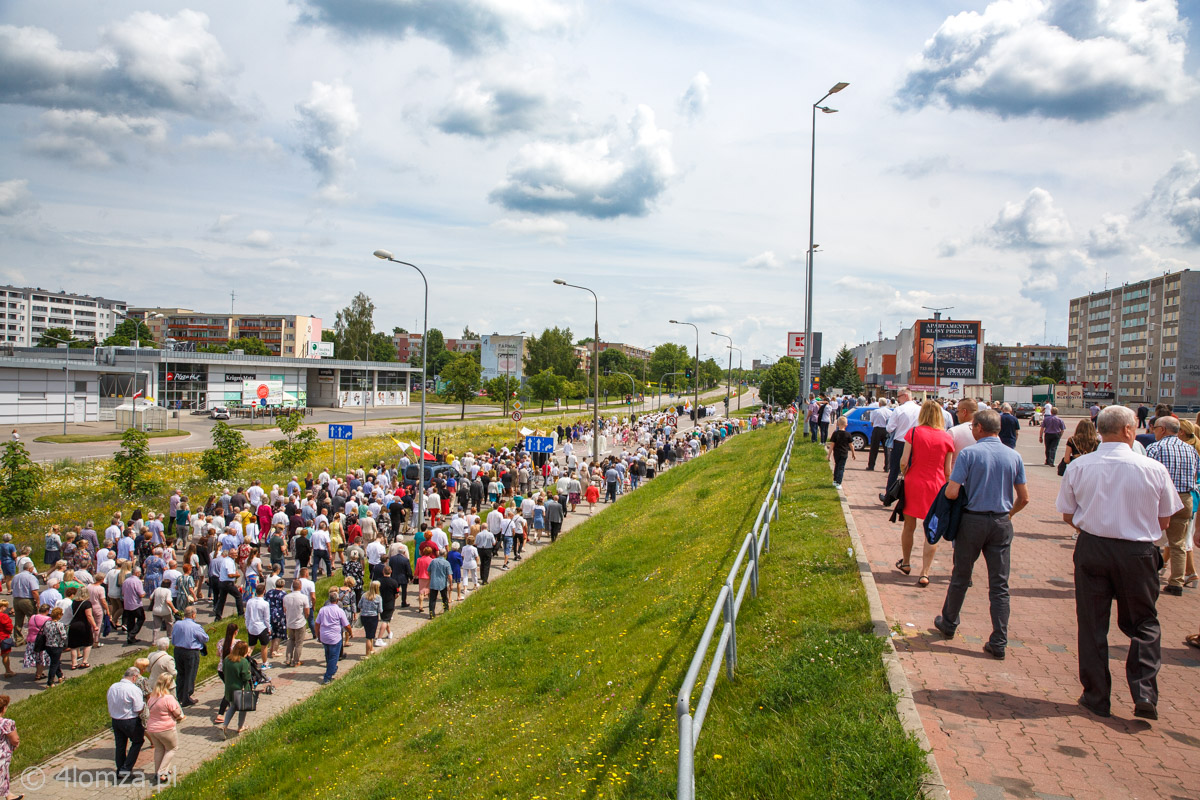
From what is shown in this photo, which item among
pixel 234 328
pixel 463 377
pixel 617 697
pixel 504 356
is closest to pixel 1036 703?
pixel 617 697

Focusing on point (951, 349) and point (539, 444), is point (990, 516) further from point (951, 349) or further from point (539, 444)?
point (951, 349)

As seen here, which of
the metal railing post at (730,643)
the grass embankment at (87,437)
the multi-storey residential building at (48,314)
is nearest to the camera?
the metal railing post at (730,643)

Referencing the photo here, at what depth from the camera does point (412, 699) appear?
29.6 ft

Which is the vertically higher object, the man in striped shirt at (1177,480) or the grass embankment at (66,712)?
the man in striped shirt at (1177,480)

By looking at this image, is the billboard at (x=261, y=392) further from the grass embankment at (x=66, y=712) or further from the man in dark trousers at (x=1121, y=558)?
the man in dark trousers at (x=1121, y=558)

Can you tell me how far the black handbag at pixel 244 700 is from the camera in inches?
362

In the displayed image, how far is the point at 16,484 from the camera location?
2070cm

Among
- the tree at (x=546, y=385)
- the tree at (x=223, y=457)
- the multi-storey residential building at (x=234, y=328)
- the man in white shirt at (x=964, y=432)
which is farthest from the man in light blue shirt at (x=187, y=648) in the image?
the multi-storey residential building at (x=234, y=328)

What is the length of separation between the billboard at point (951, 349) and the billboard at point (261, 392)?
6597 cm

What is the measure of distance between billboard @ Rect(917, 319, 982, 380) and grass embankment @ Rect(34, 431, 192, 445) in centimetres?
6910

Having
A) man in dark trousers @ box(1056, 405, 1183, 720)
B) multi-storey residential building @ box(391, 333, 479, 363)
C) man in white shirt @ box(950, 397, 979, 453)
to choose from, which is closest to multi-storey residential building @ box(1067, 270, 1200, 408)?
man in white shirt @ box(950, 397, 979, 453)

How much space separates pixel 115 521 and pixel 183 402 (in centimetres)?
5415

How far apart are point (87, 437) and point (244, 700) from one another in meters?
41.3

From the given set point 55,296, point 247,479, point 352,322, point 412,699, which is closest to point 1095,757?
point 412,699
